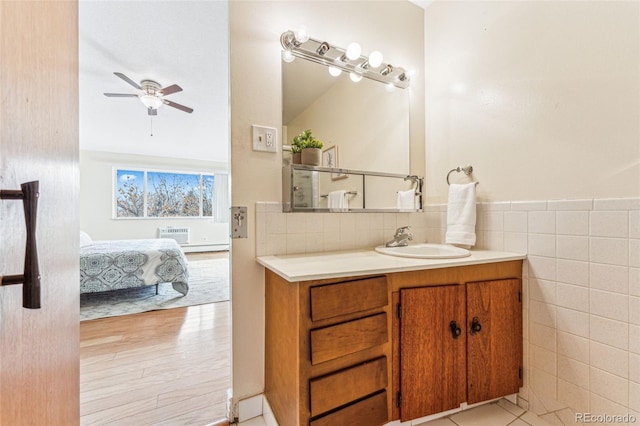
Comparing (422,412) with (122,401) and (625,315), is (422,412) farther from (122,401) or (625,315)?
(122,401)

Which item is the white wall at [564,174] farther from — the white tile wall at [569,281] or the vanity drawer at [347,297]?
the vanity drawer at [347,297]

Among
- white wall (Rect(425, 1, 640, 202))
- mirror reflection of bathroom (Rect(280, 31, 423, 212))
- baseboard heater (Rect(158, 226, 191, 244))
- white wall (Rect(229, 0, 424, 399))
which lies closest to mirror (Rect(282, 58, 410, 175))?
mirror reflection of bathroom (Rect(280, 31, 423, 212))

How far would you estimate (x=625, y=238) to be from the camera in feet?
3.33

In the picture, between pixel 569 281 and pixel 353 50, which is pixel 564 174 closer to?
pixel 569 281

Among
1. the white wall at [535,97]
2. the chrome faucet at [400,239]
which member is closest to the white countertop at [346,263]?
the chrome faucet at [400,239]

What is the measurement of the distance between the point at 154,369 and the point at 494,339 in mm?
1931

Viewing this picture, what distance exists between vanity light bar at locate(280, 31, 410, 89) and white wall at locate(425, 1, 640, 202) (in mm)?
285

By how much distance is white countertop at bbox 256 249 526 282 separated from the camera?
943 millimetres

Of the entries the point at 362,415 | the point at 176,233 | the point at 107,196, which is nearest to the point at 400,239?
the point at 362,415

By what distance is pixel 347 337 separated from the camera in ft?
3.17

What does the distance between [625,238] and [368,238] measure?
3.49 ft

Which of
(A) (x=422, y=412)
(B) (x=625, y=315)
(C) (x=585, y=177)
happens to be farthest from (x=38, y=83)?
(B) (x=625, y=315)

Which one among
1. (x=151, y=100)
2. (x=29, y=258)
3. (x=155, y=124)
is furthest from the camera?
(x=155, y=124)

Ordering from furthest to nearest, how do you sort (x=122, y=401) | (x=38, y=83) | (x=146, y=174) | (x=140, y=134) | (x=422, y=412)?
(x=146, y=174) → (x=140, y=134) → (x=122, y=401) → (x=422, y=412) → (x=38, y=83)
